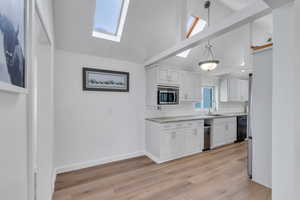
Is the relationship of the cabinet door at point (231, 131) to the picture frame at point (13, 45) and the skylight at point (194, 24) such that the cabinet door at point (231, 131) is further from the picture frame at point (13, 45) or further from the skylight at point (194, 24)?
the picture frame at point (13, 45)

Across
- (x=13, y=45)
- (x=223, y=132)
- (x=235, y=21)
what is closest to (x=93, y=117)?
(x=13, y=45)

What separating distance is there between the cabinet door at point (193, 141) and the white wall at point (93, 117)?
3.94 ft

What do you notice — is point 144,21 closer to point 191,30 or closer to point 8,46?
point 191,30

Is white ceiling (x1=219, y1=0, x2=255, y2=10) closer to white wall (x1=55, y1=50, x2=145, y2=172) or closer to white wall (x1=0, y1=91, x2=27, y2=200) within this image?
white wall (x1=55, y1=50, x2=145, y2=172)

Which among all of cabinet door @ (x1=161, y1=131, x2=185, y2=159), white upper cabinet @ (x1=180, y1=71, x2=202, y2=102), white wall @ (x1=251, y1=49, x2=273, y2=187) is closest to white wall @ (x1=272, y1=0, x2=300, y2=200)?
white wall @ (x1=251, y1=49, x2=273, y2=187)

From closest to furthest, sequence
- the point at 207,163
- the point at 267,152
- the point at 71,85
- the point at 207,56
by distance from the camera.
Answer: the point at 267,152
the point at 71,85
the point at 207,163
the point at 207,56

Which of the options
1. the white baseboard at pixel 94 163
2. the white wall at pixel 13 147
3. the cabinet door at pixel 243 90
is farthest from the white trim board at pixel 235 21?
the cabinet door at pixel 243 90

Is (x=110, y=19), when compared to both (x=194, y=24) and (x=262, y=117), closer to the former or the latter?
(x=194, y=24)

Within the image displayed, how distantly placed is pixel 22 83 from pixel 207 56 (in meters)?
4.80

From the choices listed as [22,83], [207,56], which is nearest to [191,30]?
[207,56]

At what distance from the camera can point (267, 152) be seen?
2191 millimetres

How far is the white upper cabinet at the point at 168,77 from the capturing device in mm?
3406

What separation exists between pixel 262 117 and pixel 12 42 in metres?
3.01

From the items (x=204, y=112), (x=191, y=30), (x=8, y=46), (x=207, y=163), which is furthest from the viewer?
(x=204, y=112)
